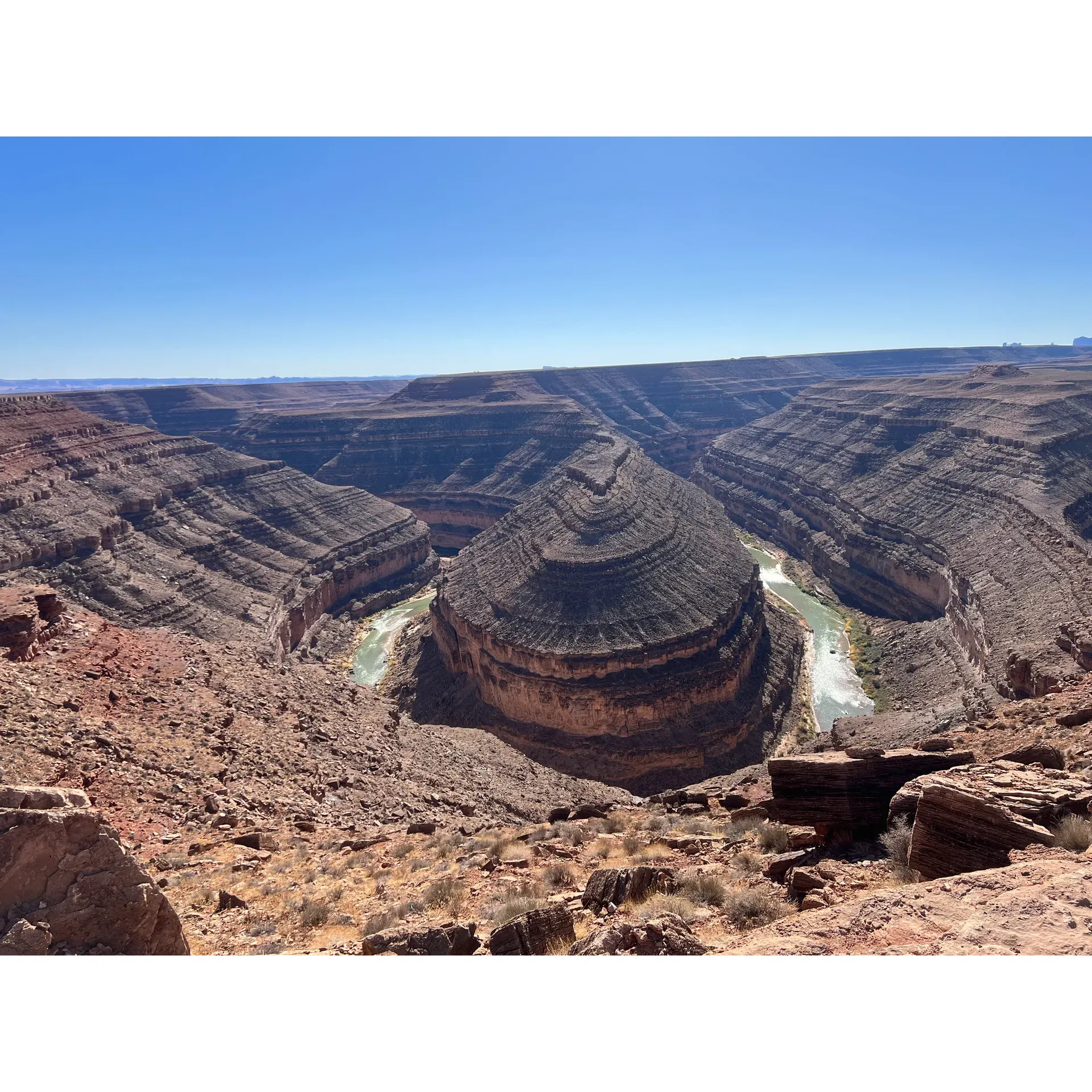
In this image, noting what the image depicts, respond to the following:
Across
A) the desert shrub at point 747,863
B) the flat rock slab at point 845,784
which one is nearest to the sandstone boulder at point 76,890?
the desert shrub at point 747,863

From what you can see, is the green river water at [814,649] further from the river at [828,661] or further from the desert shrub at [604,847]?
the desert shrub at [604,847]

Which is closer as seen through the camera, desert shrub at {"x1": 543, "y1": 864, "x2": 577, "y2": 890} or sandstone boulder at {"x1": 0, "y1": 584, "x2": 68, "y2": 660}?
desert shrub at {"x1": 543, "y1": 864, "x2": 577, "y2": 890}

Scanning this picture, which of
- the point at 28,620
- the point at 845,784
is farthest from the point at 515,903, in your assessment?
the point at 28,620

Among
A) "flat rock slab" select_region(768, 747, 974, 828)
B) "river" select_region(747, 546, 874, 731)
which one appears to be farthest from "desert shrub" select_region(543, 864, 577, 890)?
"river" select_region(747, 546, 874, 731)

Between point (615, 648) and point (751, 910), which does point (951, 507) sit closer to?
point (615, 648)

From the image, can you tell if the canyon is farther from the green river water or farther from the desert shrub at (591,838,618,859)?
the green river water

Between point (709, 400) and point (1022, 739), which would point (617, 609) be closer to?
point (1022, 739)
